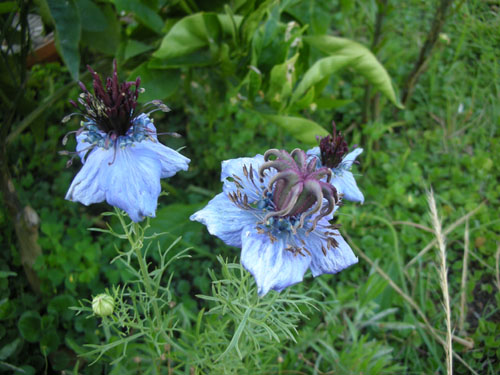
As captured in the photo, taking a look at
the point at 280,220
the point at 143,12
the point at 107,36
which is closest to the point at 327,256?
the point at 280,220

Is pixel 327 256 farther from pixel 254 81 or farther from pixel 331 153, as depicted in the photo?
pixel 254 81

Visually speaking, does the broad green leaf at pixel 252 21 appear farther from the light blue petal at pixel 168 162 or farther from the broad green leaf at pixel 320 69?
the light blue petal at pixel 168 162

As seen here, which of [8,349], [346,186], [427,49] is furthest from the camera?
[427,49]

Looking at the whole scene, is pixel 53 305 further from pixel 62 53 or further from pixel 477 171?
pixel 477 171

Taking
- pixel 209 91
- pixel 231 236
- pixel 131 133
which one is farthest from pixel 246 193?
pixel 209 91

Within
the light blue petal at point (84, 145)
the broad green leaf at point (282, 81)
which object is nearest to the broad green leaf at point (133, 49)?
the broad green leaf at point (282, 81)

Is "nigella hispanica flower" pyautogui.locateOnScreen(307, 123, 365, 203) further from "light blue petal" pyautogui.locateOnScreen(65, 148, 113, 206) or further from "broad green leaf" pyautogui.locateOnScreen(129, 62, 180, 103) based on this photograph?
"broad green leaf" pyautogui.locateOnScreen(129, 62, 180, 103)
